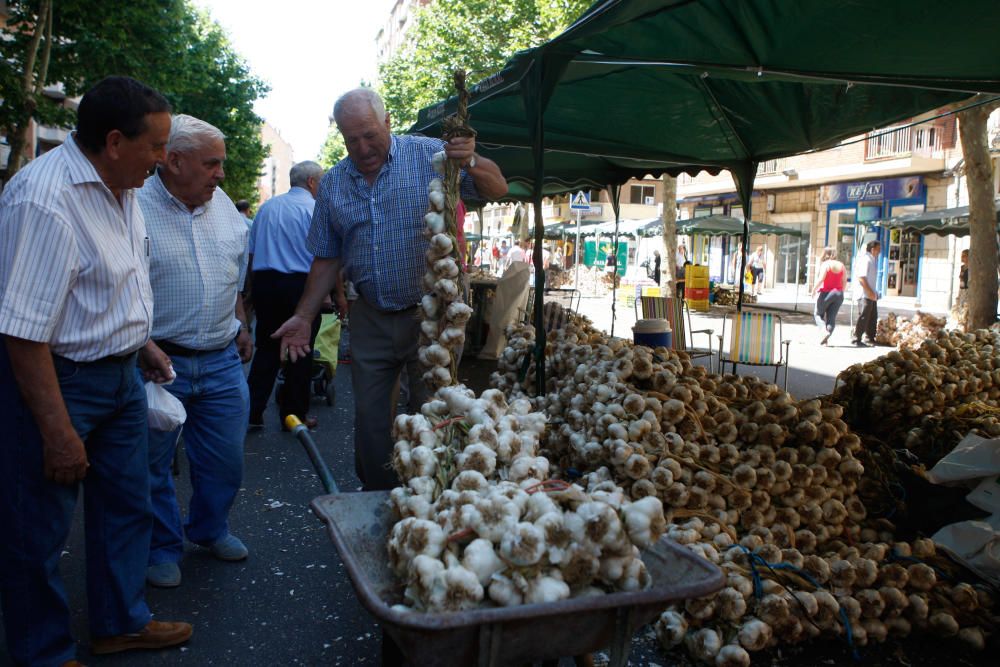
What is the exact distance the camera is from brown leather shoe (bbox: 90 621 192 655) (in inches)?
112

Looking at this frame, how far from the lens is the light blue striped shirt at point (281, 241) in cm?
584

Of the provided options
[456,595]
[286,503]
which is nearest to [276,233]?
[286,503]

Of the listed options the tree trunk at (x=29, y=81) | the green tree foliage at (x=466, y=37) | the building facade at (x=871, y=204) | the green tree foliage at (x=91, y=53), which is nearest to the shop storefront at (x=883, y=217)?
the building facade at (x=871, y=204)

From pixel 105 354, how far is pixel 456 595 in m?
1.50

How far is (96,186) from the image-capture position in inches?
95.2

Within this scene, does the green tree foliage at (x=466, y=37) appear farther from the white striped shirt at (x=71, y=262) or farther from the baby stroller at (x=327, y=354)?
the white striped shirt at (x=71, y=262)

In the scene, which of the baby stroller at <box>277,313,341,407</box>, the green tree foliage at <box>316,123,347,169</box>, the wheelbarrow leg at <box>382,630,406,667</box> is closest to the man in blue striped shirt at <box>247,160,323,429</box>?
the baby stroller at <box>277,313,341,407</box>

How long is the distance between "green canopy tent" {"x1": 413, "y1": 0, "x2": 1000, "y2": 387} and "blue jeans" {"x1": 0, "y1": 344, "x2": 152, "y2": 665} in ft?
8.45

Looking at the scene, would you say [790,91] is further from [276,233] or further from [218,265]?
[218,265]

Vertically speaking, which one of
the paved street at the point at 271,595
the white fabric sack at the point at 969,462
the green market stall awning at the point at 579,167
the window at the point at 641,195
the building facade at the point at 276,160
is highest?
the building facade at the point at 276,160

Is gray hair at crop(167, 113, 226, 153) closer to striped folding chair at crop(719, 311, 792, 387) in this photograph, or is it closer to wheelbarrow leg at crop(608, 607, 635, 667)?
wheelbarrow leg at crop(608, 607, 635, 667)

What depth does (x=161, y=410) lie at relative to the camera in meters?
3.07

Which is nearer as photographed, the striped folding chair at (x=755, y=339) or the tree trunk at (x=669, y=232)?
the striped folding chair at (x=755, y=339)

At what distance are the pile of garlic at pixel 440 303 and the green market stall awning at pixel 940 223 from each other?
Result: 15723 millimetres
